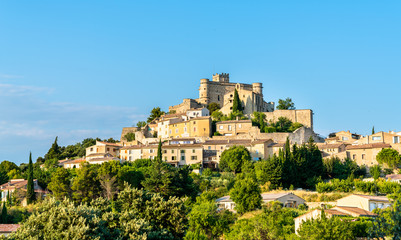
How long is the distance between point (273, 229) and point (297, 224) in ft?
5.65

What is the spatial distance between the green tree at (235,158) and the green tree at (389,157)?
15.0 metres

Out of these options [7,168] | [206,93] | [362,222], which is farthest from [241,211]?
[206,93]

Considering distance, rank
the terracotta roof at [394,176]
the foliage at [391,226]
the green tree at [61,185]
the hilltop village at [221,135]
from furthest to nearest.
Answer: the hilltop village at [221,135], the green tree at [61,185], the terracotta roof at [394,176], the foliage at [391,226]

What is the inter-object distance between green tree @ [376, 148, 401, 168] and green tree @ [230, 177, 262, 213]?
20.4 metres

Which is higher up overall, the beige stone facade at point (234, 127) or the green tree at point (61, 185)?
the beige stone facade at point (234, 127)

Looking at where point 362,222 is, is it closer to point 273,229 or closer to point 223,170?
point 273,229

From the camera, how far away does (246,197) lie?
4622cm

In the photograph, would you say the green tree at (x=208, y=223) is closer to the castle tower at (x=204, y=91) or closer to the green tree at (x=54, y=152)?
the green tree at (x=54, y=152)

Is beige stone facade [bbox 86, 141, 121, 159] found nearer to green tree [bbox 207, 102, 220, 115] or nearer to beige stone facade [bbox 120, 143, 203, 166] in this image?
beige stone facade [bbox 120, 143, 203, 166]

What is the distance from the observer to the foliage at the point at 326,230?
32031 mm

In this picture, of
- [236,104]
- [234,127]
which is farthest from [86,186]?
[236,104]

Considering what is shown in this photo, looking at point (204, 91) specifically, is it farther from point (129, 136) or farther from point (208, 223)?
point (208, 223)

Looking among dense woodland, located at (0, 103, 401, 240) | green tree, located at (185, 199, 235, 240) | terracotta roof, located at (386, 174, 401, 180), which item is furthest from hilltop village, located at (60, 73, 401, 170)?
green tree, located at (185, 199, 235, 240)

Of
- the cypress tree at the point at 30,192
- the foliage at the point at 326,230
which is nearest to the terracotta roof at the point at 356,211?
the foliage at the point at 326,230
